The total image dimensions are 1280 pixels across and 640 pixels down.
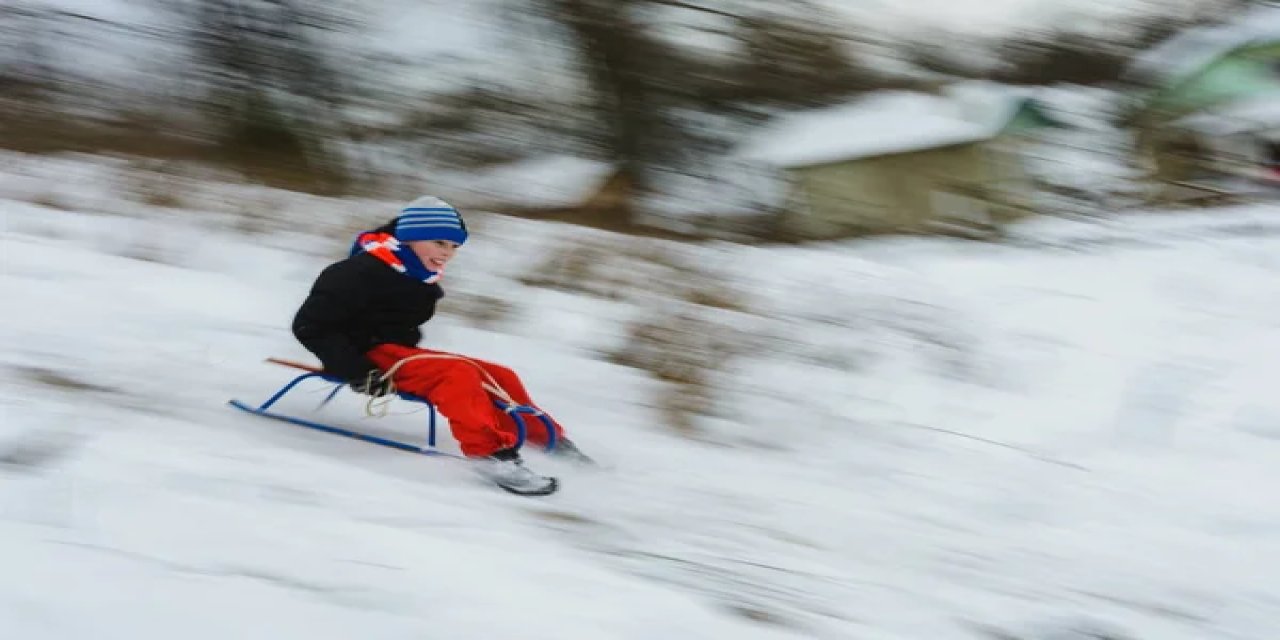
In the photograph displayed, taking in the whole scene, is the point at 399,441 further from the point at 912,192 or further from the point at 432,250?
the point at 912,192

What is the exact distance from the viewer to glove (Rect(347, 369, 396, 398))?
396cm

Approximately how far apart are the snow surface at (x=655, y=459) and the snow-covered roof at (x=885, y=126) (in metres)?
3.02

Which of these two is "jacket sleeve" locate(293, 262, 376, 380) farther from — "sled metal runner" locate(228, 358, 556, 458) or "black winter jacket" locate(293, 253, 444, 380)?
"sled metal runner" locate(228, 358, 556, 458)

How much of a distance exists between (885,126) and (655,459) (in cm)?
863

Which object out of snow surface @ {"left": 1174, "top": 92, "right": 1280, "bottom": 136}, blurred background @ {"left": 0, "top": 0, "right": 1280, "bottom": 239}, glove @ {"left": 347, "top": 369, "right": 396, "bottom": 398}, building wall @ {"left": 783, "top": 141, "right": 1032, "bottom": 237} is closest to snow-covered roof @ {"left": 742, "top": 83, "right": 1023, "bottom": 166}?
blurred background @ {"left": 0, "top": 0, "right": 1280, "bottom": 239}

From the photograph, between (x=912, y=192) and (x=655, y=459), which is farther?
(x=912, y=192)

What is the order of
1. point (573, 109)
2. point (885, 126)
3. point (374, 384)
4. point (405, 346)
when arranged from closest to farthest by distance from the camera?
point (374, 384), point (405, 346), point (573, 109), point (885, 126)

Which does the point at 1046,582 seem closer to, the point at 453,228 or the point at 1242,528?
the point at 1242,528

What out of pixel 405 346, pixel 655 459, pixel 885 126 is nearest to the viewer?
pixel 405 346

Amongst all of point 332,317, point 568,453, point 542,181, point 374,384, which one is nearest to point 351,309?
point 332,317

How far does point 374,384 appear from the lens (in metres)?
4.01

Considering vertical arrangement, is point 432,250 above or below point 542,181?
below

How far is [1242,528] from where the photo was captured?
4195 mm

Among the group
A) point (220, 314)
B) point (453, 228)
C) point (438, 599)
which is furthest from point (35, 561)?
point (220, 314)
